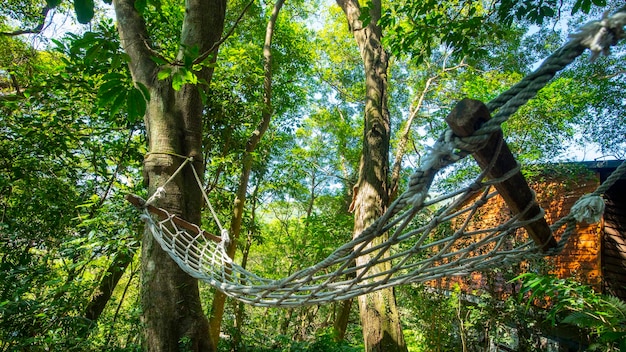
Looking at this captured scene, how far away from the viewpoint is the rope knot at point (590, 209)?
0.69 metres

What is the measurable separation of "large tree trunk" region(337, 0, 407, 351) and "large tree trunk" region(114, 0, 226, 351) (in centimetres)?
93

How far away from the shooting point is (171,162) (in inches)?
59.3

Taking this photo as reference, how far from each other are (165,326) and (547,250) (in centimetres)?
129

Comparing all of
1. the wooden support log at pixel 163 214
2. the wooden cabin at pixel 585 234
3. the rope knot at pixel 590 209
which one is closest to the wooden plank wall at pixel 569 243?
the wooden cabin at pixel 585 234

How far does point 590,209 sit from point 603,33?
1.35 feet

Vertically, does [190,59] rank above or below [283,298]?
above

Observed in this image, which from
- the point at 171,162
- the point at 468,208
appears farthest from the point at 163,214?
the point at 468,208

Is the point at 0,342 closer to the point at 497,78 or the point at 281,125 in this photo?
the point at 281,125

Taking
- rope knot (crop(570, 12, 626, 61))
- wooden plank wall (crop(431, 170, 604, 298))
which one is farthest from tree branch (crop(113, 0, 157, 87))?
wooden plank wall (crop(431, 170, 604, 298))

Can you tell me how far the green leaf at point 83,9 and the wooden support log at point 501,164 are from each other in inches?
27.2

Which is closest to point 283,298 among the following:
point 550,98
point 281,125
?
point 281,125

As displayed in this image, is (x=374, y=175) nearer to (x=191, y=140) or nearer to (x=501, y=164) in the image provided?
(x=191, y=140)

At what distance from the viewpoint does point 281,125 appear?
4.07 m

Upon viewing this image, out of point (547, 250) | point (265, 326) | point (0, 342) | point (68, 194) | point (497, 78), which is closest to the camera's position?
point (547, 250)
